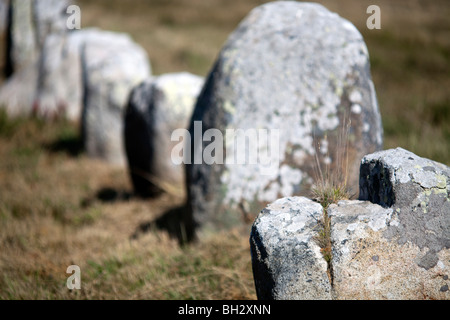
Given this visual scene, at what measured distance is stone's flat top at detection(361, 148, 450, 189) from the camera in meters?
1.44

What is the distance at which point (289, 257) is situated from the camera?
1.43 metres

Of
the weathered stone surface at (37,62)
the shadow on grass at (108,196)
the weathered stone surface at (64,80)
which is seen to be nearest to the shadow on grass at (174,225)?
the shadow on grass at (108,196)

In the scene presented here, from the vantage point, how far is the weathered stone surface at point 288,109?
8.86ft

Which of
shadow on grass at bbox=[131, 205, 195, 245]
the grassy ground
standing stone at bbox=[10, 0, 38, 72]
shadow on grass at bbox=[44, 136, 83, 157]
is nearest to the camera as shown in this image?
the grassy ground

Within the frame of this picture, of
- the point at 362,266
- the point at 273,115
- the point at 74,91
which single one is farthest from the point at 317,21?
the point at 74,91

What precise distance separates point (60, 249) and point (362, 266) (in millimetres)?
2489

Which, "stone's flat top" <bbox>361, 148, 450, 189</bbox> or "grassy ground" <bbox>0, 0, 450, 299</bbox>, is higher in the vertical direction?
"stone's flat top" <bbox>361, 148, 450, 189</bbox>

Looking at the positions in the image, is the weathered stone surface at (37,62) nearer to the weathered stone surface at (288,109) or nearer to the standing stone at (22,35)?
the standing stone at (22,35)

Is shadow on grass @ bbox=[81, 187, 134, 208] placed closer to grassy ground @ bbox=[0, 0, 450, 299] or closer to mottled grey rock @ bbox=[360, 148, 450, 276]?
grassy ground @ bbox=[0, 0, 450, 299]

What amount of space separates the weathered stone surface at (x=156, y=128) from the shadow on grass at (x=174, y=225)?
577 mm

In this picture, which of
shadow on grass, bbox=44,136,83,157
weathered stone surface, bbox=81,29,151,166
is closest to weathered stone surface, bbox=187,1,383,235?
weathered stone surface, bbox=81,29,151,166

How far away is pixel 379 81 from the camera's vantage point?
9070mm

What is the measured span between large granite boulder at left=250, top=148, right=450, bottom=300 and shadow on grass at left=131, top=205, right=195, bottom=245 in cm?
160
